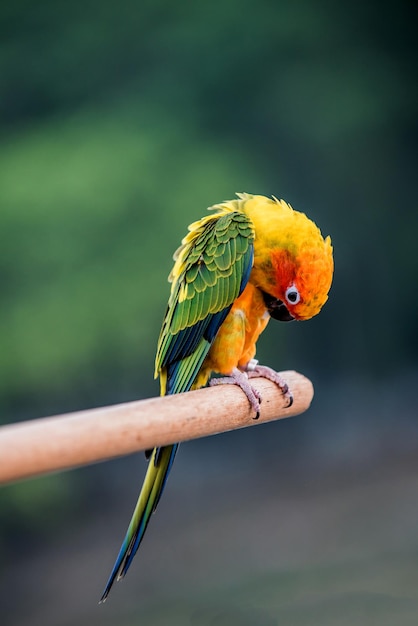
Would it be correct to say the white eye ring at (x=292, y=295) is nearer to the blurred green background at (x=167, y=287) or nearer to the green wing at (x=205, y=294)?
the green wing at (x=205, y=294)

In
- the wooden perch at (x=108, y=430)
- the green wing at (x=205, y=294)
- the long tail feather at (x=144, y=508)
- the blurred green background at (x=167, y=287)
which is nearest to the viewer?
the wooden perch at (x=108, y=430)

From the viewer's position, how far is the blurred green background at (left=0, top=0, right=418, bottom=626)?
2.09 metres

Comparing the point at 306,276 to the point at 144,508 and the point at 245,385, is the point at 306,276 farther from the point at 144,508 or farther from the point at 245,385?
the point at 144,508

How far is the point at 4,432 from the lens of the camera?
0.75 meters

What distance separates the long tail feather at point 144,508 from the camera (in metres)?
1.16

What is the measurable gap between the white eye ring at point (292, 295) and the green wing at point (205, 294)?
0.09 m

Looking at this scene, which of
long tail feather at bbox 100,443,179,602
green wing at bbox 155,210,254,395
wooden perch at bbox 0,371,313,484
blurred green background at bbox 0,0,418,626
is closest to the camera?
wooden perch at bbox 0,371,313,484

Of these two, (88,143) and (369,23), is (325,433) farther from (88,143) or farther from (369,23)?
(369,23)

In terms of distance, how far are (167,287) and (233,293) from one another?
99 cm

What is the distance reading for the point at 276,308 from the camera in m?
1.40

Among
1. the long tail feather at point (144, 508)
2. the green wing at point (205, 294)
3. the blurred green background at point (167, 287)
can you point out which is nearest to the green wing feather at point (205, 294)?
the green wing at point (205, 294)

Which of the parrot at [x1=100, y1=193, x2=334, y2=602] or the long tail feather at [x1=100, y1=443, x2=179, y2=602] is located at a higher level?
the parrot at [x1=100, y1=193, x2=334, y2=602]

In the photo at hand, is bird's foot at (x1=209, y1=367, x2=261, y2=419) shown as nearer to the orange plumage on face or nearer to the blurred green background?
the orange plumage on face

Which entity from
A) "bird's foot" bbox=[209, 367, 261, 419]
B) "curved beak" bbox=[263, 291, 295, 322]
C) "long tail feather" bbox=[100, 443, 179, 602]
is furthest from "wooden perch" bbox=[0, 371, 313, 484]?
"curved beak" bbox=[263, 291, 295, 322]
